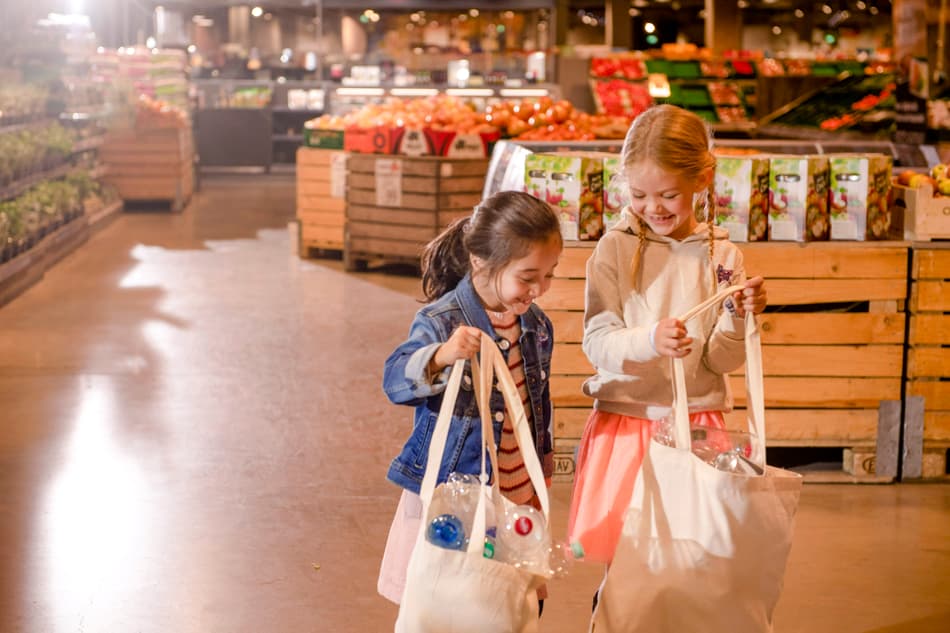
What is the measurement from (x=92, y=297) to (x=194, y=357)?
2100 millimetres

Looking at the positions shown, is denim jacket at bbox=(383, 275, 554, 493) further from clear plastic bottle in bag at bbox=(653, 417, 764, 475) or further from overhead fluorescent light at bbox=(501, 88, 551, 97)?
overhead fluorescent light at bbox=(501, 88, 551, 97)

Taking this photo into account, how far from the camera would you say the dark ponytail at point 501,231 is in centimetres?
229

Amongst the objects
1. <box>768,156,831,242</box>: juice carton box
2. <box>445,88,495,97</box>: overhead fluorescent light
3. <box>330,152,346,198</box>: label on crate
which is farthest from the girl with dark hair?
<box>445,88,495,97</box>: overhead fluorescent light

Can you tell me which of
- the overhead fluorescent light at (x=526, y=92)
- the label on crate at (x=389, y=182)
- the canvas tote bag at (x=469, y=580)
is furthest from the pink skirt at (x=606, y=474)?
the overhead fluorescent light at (x=526, y=92)

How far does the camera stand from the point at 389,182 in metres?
9.15

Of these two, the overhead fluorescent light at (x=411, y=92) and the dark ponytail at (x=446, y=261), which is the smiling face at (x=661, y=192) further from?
the overhead fluorescent light at (x=411, y=92)

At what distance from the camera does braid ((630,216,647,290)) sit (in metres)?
2.71

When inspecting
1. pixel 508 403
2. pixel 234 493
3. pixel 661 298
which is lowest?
pixel 234 493

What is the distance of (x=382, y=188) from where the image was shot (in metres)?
9.20

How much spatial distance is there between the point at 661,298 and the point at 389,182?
657 cm

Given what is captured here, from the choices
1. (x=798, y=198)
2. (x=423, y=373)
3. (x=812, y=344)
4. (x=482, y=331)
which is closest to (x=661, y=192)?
(x=482, y=331)

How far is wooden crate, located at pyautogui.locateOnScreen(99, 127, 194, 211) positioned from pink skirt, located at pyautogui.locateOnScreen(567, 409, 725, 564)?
37.7 ft

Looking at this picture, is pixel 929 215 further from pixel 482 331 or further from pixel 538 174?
pixel 482 331

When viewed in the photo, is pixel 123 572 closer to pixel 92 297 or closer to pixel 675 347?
pixel 675 347
